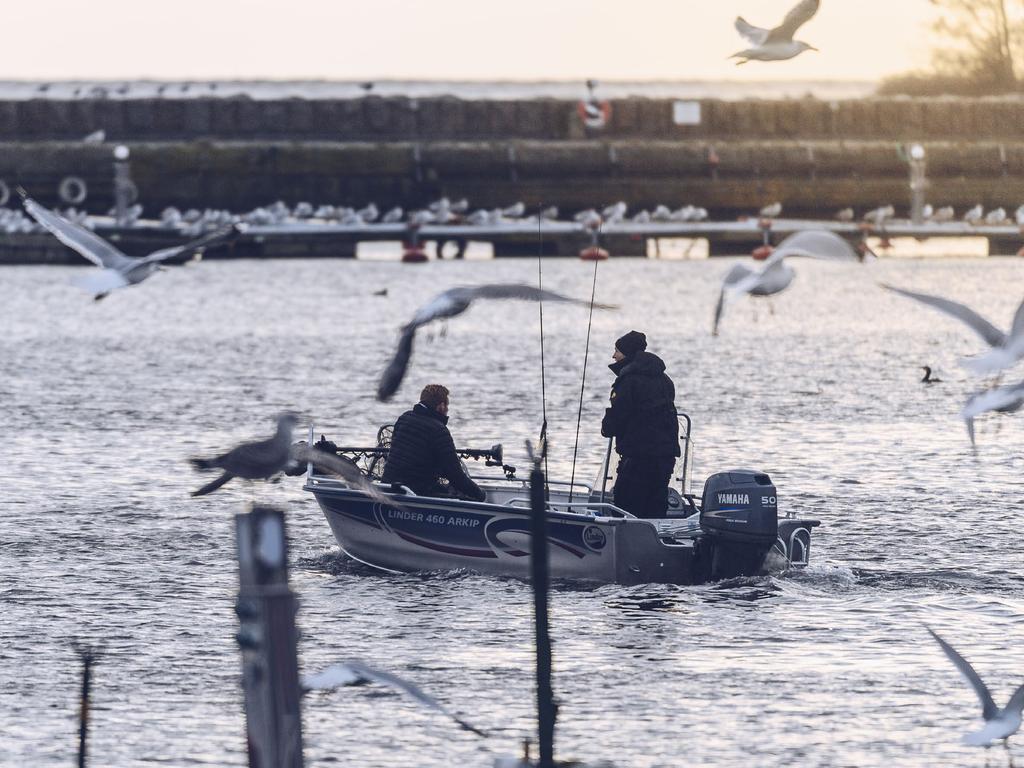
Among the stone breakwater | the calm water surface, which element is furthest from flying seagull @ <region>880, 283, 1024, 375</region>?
the stone breakwater

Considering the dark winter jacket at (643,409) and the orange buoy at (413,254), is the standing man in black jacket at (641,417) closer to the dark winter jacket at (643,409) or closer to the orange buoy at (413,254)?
the dark winter jacket at (643,409)

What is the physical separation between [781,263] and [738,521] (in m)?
3.53

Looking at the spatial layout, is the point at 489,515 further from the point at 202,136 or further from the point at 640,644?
the point at 202,136

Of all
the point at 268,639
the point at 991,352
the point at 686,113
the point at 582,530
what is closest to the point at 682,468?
the point at 582,530

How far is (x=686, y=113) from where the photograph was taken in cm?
9300

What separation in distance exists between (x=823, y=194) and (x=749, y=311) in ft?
A: 89.9

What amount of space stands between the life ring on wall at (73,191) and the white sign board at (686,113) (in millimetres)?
26619

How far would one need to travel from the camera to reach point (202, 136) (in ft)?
297

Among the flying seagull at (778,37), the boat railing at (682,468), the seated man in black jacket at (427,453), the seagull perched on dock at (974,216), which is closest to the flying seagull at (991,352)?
the flying seagull at (778,37)

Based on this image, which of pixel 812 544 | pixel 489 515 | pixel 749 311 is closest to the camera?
pixel 489 515

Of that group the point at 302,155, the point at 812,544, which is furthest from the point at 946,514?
the point at 302,155

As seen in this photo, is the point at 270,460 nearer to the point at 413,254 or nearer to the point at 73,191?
the point at 413,254

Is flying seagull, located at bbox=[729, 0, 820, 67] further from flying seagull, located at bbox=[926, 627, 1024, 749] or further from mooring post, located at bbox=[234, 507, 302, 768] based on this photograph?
mooring post, located at bbox=[234, 507, 302, 768]

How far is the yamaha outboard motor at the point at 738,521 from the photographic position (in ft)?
A: 54.2
